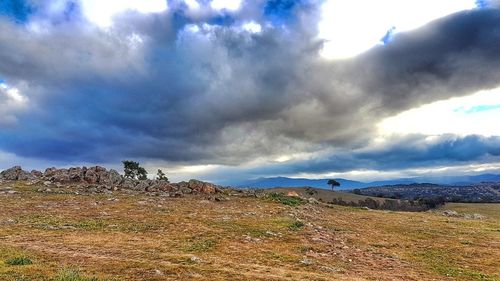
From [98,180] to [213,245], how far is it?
49.6 m

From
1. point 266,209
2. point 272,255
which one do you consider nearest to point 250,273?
point 272,255

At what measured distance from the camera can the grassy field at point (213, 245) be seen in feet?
66.2

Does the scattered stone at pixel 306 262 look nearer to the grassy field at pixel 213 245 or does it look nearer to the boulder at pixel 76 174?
the grassy field at pixel 213 245

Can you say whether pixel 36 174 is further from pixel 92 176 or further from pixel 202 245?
pixel 202 245

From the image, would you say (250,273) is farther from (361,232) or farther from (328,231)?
(361,232)

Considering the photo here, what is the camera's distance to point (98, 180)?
7100 centimetres

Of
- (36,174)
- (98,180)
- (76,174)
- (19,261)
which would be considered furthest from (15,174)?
(19,261)

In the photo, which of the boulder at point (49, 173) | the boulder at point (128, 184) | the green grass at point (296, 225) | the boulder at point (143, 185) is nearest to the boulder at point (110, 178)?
the boulder at point (128, 184)

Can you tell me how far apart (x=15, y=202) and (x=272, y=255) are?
114 ft

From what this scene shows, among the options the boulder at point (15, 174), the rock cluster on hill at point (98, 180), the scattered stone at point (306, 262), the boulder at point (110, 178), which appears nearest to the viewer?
the scattered stone at point (306, 262)

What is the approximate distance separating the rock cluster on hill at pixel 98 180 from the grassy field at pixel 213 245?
16660 mm

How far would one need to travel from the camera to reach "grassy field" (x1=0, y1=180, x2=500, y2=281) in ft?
66.2

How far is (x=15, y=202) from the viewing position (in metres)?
45.0

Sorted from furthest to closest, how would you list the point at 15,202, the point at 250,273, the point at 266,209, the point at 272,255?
the point at 266,209
the point at 15,202
the point at 272,255
the point at 250,273
